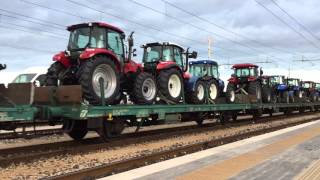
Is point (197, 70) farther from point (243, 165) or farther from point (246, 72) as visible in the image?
point (243, 165)

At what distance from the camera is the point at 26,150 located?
42.4 ft

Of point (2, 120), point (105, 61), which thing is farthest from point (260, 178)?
point (105, 61)

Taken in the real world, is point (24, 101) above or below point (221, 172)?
above

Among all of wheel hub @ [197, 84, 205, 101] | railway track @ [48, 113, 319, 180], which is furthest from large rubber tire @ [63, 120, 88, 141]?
wheel hub @ [197, 84, 205, 101]

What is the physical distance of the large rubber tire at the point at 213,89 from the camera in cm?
2109

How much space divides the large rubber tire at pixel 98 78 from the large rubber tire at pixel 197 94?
568 cm

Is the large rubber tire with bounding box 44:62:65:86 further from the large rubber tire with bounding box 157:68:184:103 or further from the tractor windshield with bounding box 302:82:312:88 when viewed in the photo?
the tractor windshield with bounding box 302:82:312:88

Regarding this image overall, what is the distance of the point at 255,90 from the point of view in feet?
90.4

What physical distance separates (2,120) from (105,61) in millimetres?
4114

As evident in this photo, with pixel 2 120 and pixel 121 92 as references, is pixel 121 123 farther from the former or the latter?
pixel 2 120

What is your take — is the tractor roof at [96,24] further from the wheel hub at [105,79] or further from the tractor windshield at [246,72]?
the tractor windshield at [246,72]

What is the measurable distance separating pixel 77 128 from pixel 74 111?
2.36m

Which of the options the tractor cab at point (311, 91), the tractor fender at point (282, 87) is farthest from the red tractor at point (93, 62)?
the tractor cab at point (311, 91)

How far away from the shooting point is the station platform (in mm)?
8531
